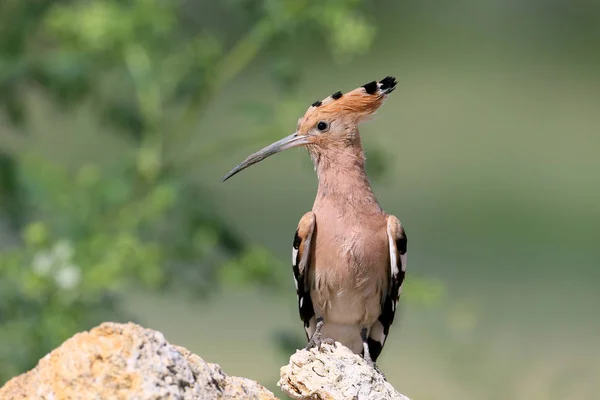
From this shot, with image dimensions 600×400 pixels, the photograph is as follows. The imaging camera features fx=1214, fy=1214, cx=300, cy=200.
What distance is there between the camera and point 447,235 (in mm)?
10203

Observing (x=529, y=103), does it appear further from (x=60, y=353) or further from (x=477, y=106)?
(x=60, y=353)

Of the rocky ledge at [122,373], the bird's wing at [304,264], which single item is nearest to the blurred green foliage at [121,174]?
the bird's wing at [304,264]

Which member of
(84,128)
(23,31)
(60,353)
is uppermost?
(84,128)

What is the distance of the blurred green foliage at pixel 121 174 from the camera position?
4.11 meters

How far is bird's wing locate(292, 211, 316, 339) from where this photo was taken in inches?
128

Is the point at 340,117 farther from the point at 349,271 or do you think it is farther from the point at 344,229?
the point at 349,271

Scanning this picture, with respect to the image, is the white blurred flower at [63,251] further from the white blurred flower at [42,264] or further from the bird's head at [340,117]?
the bird's head at [340,117]

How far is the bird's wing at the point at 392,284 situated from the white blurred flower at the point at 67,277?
1.14 meters

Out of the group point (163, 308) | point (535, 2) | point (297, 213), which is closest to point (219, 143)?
point (163, 308)

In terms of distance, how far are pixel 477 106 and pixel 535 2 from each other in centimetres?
184

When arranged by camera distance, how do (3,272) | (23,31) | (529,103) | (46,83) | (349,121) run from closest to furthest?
(349,121), (3,272), (46,83), (23,31), (529,103)

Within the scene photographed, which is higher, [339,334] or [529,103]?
[529,103]

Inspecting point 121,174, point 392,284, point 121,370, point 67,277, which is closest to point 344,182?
point 392,284

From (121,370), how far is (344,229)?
3.72 ft
